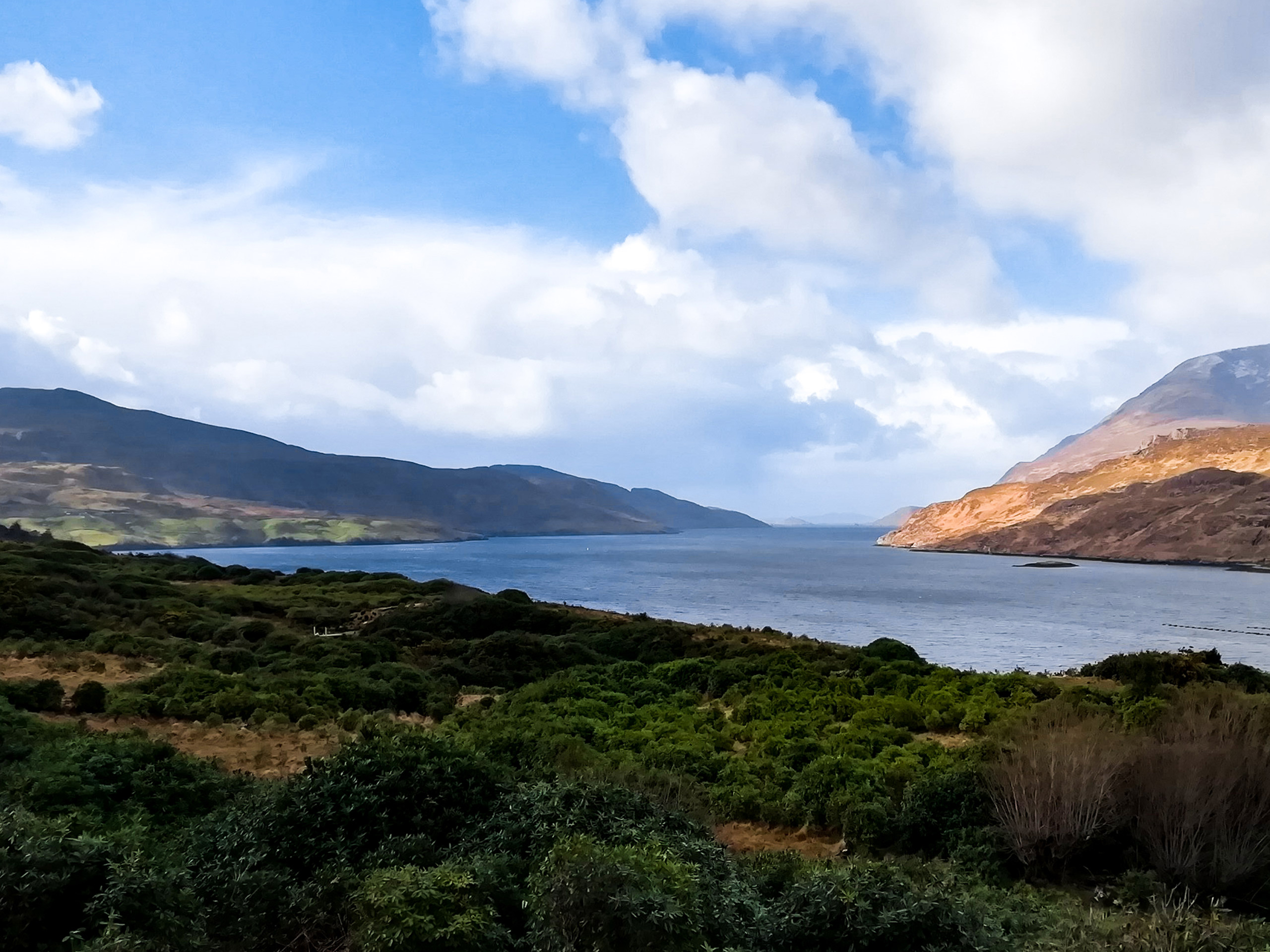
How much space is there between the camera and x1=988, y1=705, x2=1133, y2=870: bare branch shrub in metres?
9.96

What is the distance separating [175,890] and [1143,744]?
10904 mm

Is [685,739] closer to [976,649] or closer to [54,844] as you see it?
[54,844]

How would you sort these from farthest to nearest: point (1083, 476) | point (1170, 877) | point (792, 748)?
1. point (1083, 476)
2. point (792, 748)
3. point (1170, 877)

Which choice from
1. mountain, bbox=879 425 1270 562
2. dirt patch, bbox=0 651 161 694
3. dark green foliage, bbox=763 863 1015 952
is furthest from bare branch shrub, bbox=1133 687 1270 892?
mountain, bbox=879 425 1270 562

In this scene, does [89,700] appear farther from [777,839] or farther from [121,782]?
[777,839]

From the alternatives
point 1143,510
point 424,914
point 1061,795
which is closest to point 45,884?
point 424,914

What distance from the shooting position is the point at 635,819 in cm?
770

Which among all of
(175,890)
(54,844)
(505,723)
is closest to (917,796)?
(505,723)

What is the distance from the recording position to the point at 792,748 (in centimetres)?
1572

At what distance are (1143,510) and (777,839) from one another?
159m

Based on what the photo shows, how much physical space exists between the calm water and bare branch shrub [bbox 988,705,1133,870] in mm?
31813

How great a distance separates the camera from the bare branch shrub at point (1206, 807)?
934 cm

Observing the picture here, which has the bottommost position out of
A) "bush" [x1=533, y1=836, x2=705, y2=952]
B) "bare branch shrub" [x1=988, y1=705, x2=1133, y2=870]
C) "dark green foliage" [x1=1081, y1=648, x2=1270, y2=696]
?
"dark green foliage" [x1=1081, y1=648, x2=1270, y2=696]

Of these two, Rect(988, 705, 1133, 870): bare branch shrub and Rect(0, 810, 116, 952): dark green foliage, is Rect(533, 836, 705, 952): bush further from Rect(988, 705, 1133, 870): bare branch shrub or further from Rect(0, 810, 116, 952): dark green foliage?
Rect(988, 705, 1133, 870): bare branch shrub
